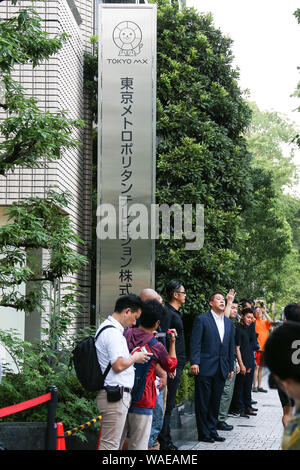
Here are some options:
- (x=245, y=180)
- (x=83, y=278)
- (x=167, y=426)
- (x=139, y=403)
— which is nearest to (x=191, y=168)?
(x=245, y=180)

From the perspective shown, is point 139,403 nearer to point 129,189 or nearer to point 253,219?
point 129,189

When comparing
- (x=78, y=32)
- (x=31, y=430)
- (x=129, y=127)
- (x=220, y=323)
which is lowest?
(x=31, y=430)

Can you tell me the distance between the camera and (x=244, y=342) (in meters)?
14.3

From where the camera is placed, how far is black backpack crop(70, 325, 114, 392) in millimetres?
6379

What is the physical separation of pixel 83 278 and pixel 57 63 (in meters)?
4.62

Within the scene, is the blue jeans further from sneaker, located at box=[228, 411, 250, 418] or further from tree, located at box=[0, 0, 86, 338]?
sneaker, located at box=[228, 411, 250, 418]

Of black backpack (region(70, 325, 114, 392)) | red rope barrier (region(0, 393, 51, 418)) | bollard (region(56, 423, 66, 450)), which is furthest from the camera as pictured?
bollard (region(56, 423, 66, 450))

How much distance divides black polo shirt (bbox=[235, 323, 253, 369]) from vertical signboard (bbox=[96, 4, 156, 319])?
193 cm

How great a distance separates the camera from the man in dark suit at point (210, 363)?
416 inches

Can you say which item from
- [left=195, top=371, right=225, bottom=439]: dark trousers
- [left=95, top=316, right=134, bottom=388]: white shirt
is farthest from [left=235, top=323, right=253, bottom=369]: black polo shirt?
[left=95, top=316, right=134, bottom=388]: white shirt

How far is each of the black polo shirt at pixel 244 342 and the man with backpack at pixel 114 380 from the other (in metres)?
7.95

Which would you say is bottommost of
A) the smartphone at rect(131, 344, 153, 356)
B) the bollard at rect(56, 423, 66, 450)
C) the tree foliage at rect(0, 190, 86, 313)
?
the bollard at rect(56, 423, 66, 450)

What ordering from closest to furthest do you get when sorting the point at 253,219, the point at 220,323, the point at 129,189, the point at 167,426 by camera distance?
the point at 167,426, the point at 220,323, the point at 129,189, the point at 253,219

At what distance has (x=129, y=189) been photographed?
46.5 feet
